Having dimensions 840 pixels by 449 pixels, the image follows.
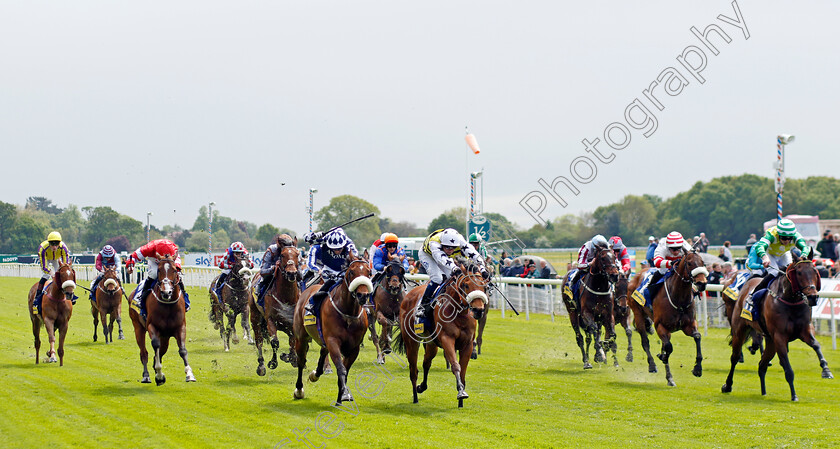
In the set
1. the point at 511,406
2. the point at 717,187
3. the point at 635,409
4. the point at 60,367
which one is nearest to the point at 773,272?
the point at 635,409

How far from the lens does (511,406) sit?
10.6m

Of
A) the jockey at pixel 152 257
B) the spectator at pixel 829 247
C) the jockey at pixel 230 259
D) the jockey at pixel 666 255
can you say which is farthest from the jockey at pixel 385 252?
the spectator at pixel 829 247

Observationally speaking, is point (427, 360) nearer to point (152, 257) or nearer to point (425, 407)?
point (425, 407)

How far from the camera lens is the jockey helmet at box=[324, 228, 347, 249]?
11.2m

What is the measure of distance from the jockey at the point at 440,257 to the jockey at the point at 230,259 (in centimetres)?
683

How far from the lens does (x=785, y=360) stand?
11.0 meters

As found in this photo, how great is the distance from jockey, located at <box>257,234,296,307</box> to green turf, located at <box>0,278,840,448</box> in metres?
1.40

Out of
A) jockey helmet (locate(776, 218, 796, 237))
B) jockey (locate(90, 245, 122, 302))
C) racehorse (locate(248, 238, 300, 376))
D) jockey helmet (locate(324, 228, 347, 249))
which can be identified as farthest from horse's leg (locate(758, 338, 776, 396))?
jockey (locate(90, 245, 122, 302))

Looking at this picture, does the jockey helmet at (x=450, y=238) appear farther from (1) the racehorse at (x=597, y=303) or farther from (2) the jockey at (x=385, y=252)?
(1) the racehorse at (x=597, y=303)

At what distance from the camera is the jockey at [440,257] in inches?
416

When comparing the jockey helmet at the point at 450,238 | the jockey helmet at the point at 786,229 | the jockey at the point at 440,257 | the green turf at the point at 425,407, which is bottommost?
the green turf at the point at 425,407

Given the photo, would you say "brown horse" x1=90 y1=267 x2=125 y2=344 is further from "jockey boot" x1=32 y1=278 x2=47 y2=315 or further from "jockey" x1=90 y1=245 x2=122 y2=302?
"jockey boot" x1=32 y1=278 x2=47 y2=315

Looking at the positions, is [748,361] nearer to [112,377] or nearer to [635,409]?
[635,409]

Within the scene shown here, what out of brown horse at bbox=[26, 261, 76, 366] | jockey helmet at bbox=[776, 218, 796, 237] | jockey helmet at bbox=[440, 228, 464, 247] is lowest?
brown horse at bbox=[26, 261, 76, 366]
